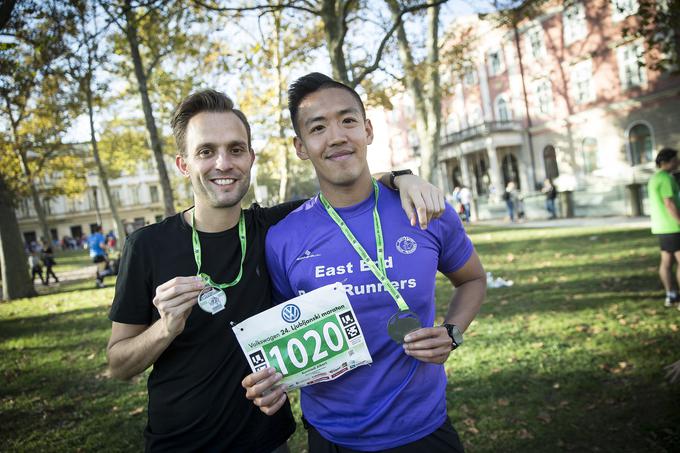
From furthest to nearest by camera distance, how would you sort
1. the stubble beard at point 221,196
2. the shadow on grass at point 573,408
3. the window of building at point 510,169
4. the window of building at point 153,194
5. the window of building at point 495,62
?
the window of building at point 153,194, the window of building at point 510,169, the window of building at point 495,62, the shadow on grass at point 573,408, the stubble beard at point 221,196

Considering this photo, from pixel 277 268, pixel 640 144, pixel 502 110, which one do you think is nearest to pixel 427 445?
pixel 277 268

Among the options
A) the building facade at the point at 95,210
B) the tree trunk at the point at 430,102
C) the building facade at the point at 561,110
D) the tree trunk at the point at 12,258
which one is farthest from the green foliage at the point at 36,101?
the building facade at the point at 95,210

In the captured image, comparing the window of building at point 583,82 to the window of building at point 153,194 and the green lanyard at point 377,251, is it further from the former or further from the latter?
the window of building at point 153,194

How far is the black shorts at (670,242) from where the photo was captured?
20.9 feet

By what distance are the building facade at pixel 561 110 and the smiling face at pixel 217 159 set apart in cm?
2203

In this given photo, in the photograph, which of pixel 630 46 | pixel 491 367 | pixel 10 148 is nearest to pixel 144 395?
pixel 491 367

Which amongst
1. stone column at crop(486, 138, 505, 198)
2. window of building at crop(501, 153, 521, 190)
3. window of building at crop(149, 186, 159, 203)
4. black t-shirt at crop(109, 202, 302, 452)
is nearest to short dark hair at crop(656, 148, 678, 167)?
black t-shirt at crop(109, 202, 302, 452)

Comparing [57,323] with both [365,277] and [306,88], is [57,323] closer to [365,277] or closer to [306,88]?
[306,88]

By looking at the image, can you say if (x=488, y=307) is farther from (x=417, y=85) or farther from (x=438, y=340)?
(x=417, y=85)

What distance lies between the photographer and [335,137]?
231 cm

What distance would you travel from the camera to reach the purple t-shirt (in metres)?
2.12

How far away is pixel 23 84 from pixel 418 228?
Answer: 6.49m

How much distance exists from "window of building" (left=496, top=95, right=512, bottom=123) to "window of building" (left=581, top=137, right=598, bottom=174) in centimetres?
722

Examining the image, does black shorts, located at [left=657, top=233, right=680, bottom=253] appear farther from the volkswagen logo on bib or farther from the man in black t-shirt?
the volkswagen logo on bib
